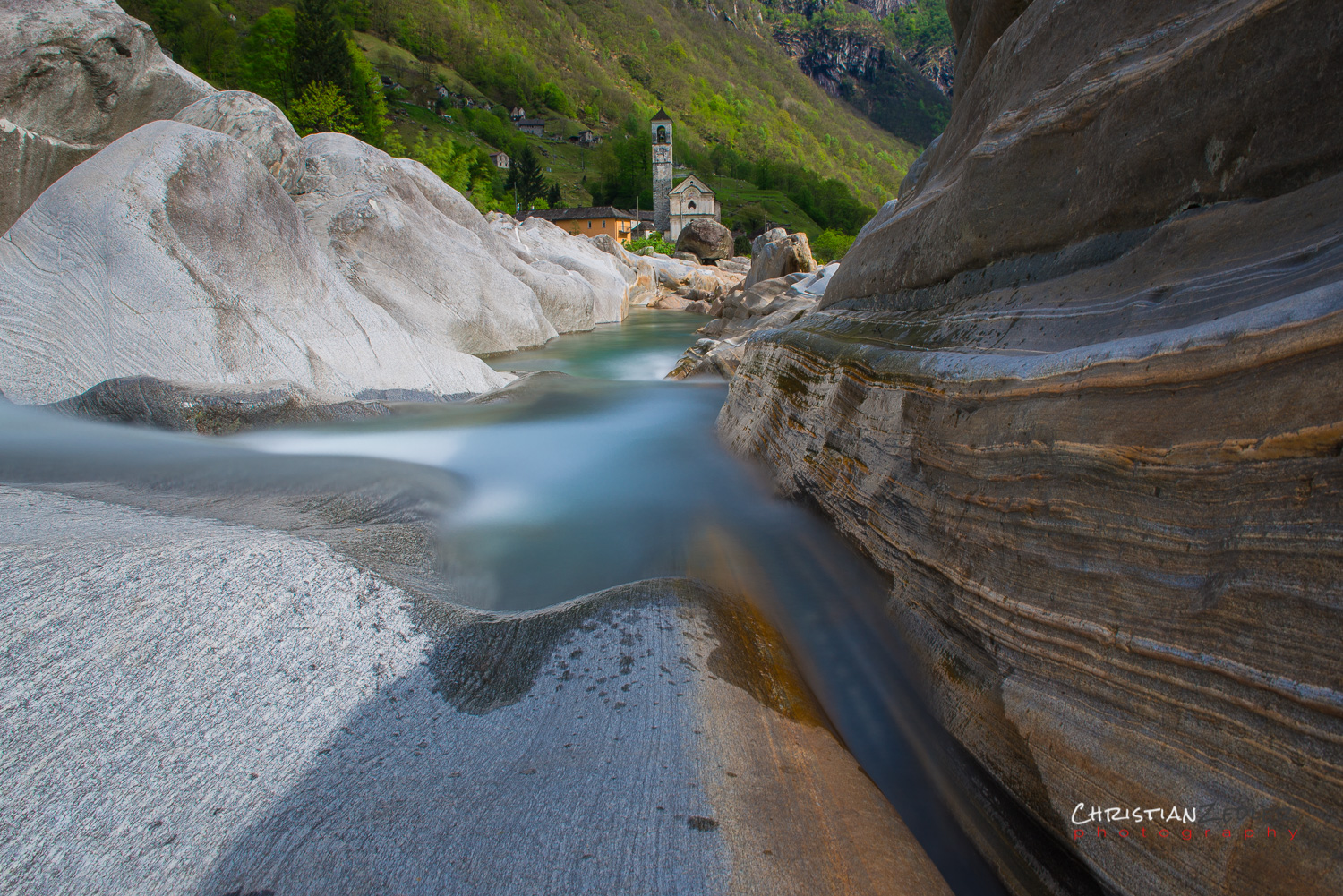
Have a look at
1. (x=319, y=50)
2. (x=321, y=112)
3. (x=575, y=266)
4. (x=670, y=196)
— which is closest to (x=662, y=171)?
(x=670, y=196)

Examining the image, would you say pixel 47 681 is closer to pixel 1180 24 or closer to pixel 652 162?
pixel 1180 24

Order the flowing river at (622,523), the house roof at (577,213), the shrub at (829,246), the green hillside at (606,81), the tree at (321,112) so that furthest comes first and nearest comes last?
the green hillside at (606,81) → the house roof at (577,213) → the shrub at (829,246) → the tree at (321,112) → the flowing river at (622,523)

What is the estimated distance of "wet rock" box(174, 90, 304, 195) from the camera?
7.19 meters

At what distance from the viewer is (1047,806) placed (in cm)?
142

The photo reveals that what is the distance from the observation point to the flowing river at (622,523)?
5.64ft

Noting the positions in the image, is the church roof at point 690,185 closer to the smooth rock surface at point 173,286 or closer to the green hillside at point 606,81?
the green hillside at point 606,81

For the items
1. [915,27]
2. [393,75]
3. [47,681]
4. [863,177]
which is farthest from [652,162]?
[915,27]

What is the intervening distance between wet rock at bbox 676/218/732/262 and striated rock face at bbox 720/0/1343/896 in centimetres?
3963

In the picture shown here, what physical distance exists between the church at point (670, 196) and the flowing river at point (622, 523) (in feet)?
165

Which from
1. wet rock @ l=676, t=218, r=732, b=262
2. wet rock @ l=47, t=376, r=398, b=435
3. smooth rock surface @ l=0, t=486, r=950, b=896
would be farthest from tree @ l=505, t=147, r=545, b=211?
smooth rock surface @ l=0, t=486, r=950, b=896

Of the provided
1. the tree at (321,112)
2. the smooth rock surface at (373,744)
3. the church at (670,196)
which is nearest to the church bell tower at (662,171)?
the church at (670,196)

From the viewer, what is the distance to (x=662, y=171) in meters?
55.1

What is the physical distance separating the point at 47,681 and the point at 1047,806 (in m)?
2.17

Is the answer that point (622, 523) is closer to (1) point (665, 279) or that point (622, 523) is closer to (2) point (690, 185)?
(1) point (665, 279)
